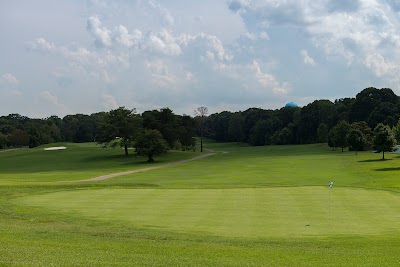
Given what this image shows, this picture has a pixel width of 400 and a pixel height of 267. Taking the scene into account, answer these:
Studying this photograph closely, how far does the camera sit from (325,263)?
1233 cm

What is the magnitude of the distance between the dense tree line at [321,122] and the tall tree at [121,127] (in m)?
39.2

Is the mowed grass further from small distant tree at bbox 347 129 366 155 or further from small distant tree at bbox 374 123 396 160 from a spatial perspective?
small distant tree at bbox 374 123 396 160

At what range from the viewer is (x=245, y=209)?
21281 millimetres

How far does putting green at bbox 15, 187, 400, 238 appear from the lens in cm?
1733

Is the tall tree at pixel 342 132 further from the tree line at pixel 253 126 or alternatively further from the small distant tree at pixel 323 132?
the small distant tree at pixel 323 132

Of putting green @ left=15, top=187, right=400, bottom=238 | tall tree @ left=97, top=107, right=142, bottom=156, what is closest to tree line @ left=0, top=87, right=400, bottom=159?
tall tree @ left=97, top=107, right=142, bottom=156

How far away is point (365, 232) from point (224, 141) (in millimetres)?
173080

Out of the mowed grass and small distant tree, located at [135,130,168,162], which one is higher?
small distant tree, located at [135,130,168,162]

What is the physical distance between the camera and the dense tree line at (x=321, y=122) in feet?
299

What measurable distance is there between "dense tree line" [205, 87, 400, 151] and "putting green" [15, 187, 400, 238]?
5064 centimetres

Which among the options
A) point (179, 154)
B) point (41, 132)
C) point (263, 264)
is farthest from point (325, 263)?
point (41, 132)

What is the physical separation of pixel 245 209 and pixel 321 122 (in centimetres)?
11805

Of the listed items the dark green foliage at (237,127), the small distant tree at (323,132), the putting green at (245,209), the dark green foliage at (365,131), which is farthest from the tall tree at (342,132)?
the dark green foliage at (237,127)

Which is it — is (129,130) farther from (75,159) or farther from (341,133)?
(341,133)
